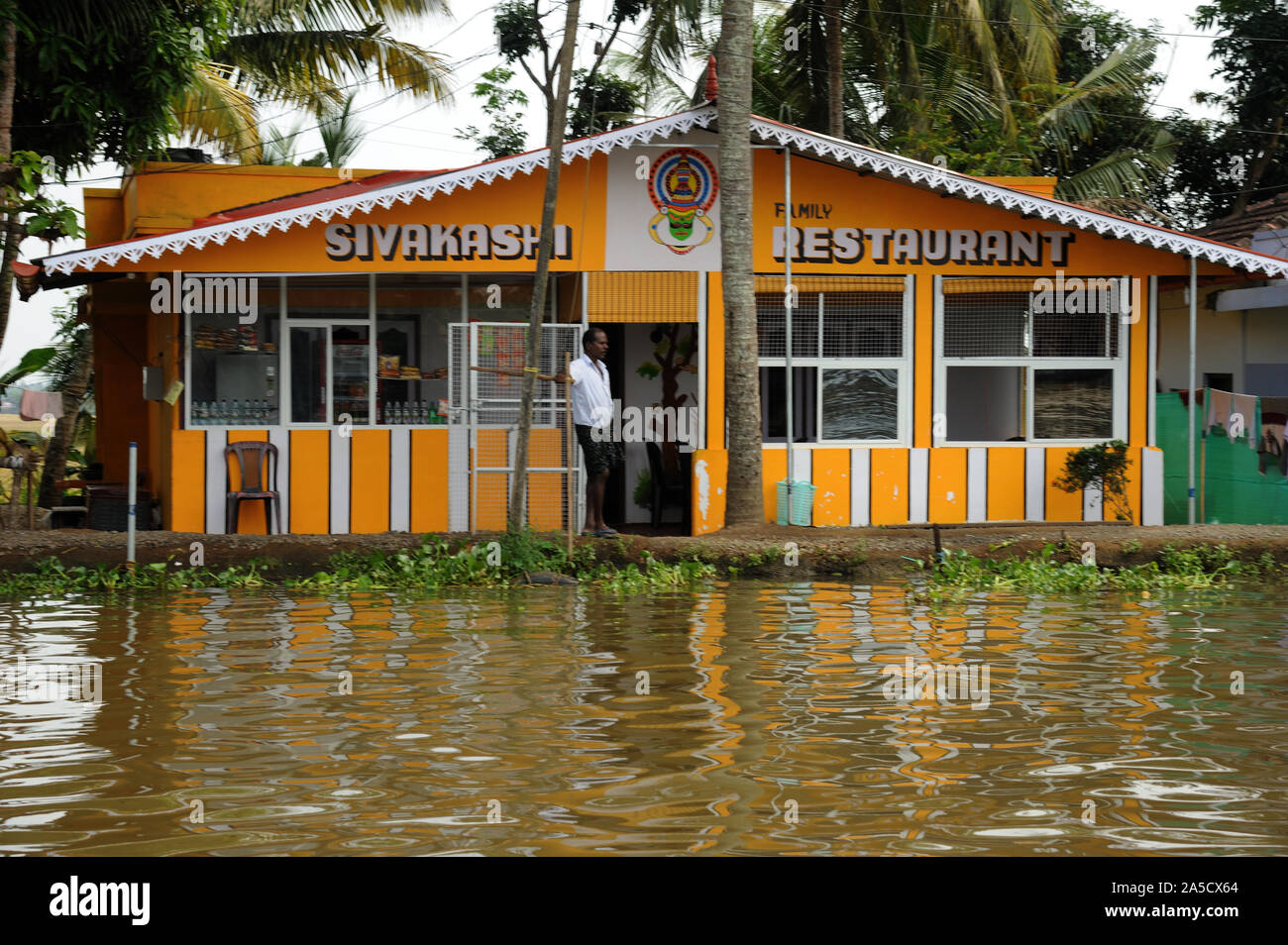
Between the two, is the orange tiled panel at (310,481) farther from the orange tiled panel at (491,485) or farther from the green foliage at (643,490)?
the green foliage at (643,490)

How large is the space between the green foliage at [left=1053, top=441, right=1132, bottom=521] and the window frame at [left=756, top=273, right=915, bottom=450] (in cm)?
185

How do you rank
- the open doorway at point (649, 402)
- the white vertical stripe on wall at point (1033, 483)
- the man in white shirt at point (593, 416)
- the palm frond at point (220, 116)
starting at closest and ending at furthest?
1. the man in white shirt at point (593, 416)
2. the white vertical stripe on wall at point (1033, 483)
3. the open doorway at point (649, 402)
4. the palm frond at point (220, 116)

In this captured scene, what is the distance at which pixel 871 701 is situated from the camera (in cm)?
805

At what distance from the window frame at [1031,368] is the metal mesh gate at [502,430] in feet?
13.9

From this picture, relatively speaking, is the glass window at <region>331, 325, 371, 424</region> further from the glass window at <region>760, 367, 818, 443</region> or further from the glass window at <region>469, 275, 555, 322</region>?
the glass window at <region>760, 367, 818, 443</region>

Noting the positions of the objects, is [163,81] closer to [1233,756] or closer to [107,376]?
[107,376]

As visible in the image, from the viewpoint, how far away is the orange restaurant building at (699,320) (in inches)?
617

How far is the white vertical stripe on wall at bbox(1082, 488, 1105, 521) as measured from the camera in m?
16.6

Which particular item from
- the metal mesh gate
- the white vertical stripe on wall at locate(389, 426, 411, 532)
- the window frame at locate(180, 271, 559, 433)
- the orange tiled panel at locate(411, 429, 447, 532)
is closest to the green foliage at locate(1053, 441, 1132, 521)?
the metal mesh gate

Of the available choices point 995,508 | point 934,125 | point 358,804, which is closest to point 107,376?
point 995,508

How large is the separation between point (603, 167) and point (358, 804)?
442 inches

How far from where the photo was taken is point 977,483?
16.7 meters

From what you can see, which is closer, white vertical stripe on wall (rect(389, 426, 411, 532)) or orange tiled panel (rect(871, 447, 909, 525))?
white vertical stripe on wall (rect(389, 426, 411, 532))

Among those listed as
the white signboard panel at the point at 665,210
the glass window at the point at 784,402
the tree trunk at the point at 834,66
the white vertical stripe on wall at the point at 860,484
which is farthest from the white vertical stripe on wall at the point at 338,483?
the tree trunk at the point at 834,66
